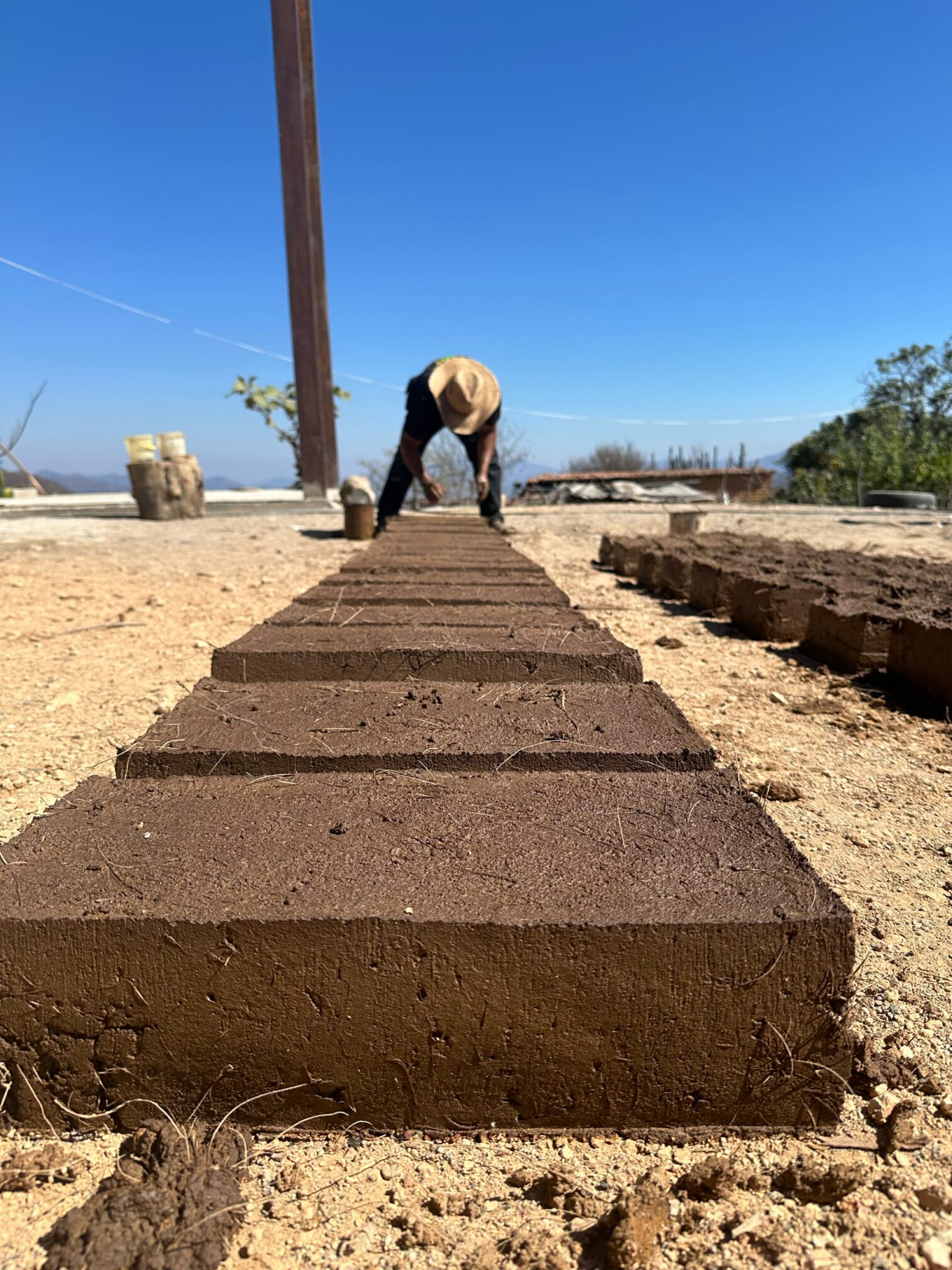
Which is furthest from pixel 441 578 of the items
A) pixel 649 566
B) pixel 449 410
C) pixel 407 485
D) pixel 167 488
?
pixel 167 488

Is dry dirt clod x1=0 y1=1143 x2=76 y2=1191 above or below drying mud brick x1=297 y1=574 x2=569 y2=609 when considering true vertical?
below

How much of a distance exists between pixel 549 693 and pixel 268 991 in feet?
3.69

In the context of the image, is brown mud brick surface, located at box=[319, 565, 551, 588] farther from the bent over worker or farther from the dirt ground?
the bent over worker

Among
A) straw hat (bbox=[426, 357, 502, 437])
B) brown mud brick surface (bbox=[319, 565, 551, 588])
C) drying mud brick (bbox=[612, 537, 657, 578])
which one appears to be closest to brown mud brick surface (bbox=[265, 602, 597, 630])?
brown mud brick surface (bbox=[319, 565, 551, 588])

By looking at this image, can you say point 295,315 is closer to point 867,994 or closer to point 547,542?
point 547,542

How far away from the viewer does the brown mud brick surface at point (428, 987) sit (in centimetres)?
115

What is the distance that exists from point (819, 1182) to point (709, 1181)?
0.15 meters

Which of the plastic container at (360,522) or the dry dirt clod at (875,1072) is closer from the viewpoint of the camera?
the dry dirt clod at (875,1072)

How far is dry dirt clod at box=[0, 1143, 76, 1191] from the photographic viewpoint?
110 centimetres

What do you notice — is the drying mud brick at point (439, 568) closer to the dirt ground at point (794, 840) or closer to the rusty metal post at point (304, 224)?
the dirt ground at point (794, 840)

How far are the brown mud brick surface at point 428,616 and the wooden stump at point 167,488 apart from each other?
8164 mm

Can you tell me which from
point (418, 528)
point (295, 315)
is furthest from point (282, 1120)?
point (295, 315)

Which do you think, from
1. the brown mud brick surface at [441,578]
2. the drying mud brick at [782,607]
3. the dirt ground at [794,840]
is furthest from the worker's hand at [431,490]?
the drying mud brick at [782,607]

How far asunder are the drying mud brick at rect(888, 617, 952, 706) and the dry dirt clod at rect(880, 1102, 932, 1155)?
228 centimetres
